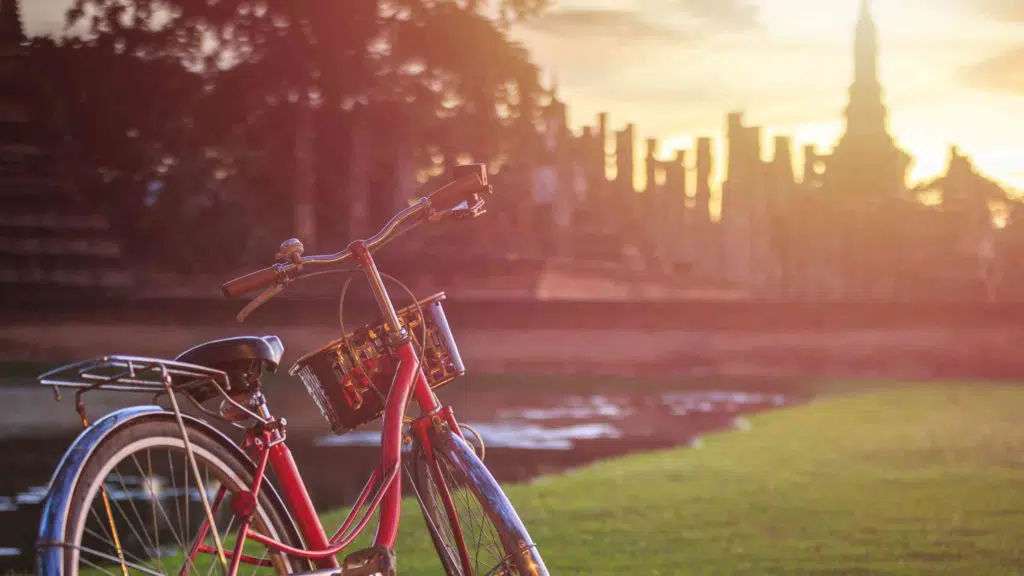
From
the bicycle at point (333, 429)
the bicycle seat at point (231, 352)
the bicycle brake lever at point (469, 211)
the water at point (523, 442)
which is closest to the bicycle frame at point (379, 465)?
the bicycle at point (333, 429)

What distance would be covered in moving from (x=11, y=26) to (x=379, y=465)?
47.9 feet

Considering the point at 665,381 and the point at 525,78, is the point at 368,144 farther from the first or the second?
the point at 665,381

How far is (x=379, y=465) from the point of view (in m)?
2.99

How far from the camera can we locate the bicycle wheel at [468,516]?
2.91m

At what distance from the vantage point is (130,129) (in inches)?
620

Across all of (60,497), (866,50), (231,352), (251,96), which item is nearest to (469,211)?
(231,352)

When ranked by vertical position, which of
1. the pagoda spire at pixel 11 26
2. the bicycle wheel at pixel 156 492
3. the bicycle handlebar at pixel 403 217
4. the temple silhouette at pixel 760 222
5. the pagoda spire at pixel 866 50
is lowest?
the bicycle wheel at pixel 156 492

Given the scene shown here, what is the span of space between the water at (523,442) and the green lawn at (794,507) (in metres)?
0.54

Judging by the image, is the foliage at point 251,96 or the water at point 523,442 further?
the foliage at point 251,96

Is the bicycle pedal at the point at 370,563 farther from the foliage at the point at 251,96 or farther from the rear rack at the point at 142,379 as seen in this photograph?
the foliage at the point at 251,96

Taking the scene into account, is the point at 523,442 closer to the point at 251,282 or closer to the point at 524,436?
the point at 524,436

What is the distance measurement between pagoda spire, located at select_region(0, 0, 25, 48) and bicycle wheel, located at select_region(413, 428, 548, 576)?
14.4 meters

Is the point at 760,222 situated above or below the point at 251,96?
below

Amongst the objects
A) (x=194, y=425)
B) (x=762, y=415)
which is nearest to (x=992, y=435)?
(x=762, y=415)
